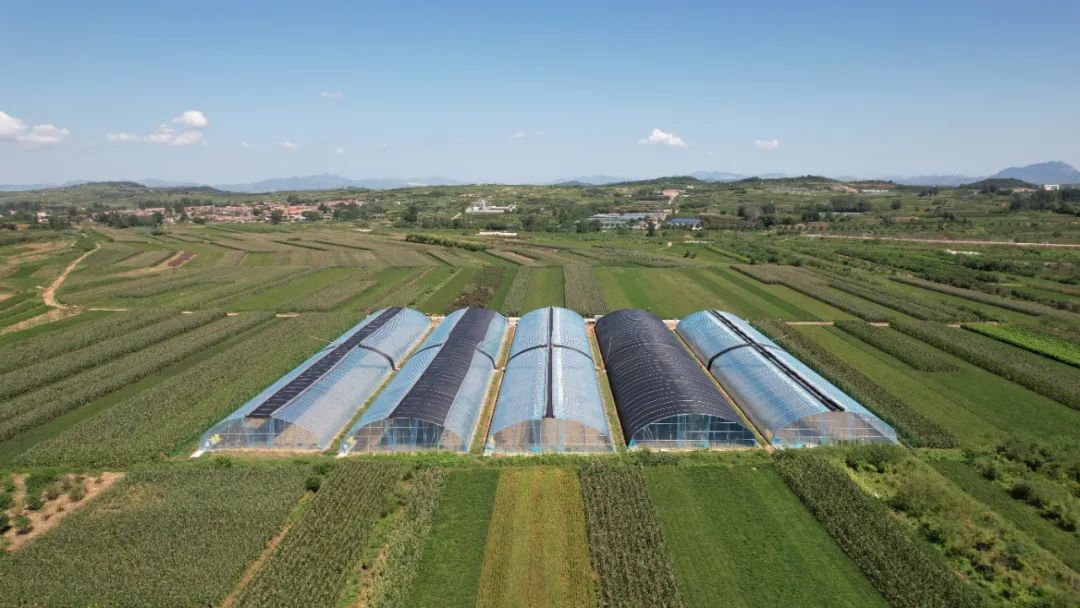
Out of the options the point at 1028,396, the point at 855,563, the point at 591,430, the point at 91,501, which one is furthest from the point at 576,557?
the point at 1028,396

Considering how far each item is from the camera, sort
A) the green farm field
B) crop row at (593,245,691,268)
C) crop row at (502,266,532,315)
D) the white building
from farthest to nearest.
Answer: the white building
crop row at (593,245,691,268)
crop row at (502,266,532,315)
the green farm field

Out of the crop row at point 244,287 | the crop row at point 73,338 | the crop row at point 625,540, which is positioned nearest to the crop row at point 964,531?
the crop row at point 625,540

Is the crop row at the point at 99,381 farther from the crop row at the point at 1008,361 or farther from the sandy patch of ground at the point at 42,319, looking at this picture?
the crop row at the point at 1008,361

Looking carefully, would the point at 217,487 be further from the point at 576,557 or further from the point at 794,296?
the point at 794,296

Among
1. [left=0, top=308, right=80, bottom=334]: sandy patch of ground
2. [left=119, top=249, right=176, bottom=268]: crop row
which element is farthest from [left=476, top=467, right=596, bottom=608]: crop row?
[left=119, top=249, right=176, bottom=268]: crop row

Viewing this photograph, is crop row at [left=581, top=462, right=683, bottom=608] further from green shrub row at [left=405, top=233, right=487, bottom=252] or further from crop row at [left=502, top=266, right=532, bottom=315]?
green shrub row at [left=405, top=233, right=487, bottom=252]

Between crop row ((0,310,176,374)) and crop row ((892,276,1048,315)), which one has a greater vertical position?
crop row ((892,276,1048,315))

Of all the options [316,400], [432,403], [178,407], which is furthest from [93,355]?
[432,403]
